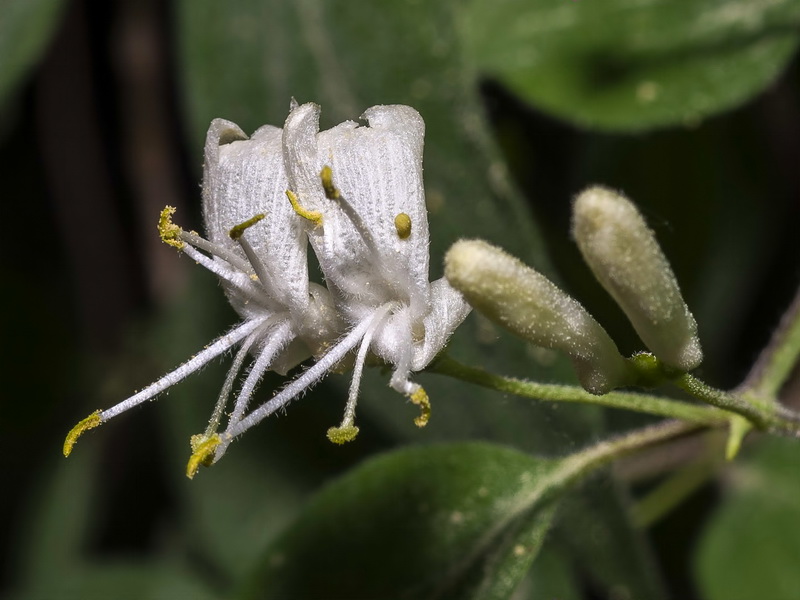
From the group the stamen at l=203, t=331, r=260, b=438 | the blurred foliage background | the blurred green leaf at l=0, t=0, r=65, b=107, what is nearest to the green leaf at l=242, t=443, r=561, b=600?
the blurred foliage background

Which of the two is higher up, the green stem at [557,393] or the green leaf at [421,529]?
the green stem at [557,393]

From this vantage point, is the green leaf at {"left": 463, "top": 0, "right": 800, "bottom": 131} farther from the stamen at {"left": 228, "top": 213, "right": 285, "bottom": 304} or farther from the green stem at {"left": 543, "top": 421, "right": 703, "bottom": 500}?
the stamen at {"left": 228, "top": 213, "right": 285, "bottom": 304}

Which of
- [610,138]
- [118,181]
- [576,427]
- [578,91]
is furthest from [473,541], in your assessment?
[118,181]

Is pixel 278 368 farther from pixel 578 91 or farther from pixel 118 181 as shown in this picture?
pixel 118 181

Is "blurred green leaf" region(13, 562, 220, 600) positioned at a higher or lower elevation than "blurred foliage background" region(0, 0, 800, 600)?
lower

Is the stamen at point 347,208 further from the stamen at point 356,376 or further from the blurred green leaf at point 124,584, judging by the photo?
the blurred green leaf at point 124,584

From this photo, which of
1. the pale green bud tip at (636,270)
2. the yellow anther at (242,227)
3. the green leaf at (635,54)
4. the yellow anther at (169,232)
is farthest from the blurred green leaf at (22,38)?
the pale green bud tip at (636,270)
